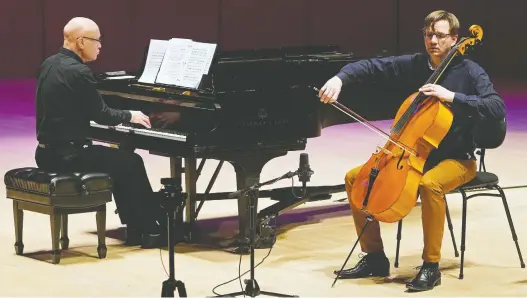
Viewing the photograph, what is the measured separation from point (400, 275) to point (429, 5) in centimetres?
926

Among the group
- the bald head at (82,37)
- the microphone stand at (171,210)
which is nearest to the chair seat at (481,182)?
the microphone stand at (171,210)

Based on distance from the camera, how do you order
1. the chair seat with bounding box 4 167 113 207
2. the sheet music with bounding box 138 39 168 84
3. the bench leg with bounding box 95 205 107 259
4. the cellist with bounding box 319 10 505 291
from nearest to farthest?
the cellist with bounding box 319 10 505 291 → the chair seat with bounding box 4 167 113 207 → the bench leg with bounding box 95 205 107 259 → the sheet music with bounding box 138 39 168 84

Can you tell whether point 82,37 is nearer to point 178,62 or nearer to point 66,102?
point 66,102

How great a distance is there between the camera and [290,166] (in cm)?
834

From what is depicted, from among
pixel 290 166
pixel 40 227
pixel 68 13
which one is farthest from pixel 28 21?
pixel 40 227

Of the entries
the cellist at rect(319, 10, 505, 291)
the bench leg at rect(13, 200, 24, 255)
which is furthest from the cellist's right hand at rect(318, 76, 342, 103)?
the bench leg at rect(13, 200, 24, 255)

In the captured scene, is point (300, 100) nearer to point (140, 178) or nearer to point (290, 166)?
point (140, 178)

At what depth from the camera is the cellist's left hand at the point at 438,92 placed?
15.9 feet

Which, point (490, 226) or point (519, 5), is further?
point (519, 5)

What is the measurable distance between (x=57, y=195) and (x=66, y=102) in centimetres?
52

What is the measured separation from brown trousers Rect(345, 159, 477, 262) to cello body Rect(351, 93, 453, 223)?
0.11m

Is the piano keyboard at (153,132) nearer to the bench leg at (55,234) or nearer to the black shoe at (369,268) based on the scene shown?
the bench leg at (55,234)

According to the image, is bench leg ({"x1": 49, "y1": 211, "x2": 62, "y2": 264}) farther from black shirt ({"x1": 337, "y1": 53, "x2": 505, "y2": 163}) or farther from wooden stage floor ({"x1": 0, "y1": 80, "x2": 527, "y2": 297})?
black shirt ({"x1": 337, "y1": 53, "x2": 505, "y2": 163})

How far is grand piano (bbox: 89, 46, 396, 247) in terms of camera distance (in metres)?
5.68
